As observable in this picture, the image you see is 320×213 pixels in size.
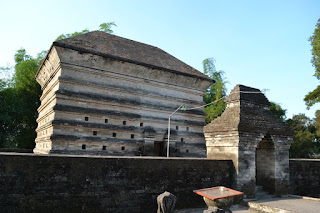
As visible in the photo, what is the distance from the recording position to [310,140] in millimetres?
31750

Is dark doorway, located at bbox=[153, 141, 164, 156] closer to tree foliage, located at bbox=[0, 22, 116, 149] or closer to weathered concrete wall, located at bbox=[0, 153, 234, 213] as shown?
weathered concrete wall, located at bbox=[0, 153, 234, 213]

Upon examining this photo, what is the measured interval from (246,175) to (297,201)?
2336 millimetres

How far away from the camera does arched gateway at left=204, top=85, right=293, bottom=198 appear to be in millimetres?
10711

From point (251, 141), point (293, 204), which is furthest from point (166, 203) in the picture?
point (293, 204)

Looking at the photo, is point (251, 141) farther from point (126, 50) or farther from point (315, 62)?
point (315, 62)

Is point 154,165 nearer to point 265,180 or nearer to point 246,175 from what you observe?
point 246,175

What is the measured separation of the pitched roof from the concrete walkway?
11.1 m

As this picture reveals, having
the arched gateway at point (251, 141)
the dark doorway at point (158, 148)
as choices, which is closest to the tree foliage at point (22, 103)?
the dark doorway at point (158, 148)

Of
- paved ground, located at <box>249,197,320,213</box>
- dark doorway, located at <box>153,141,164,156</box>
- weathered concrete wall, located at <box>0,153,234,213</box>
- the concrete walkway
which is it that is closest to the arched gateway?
paved ground, located at <box>249,197,320,213</box>

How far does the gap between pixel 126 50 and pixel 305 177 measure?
14.1 metres

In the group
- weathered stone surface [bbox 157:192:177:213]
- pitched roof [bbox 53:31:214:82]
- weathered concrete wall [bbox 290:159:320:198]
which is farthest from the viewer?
pitched roof [bbox 53:31:214:82]

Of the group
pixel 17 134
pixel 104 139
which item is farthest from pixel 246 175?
pixel 17 134

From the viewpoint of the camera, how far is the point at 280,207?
29.8 feet

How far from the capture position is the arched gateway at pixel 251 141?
1071 cm
